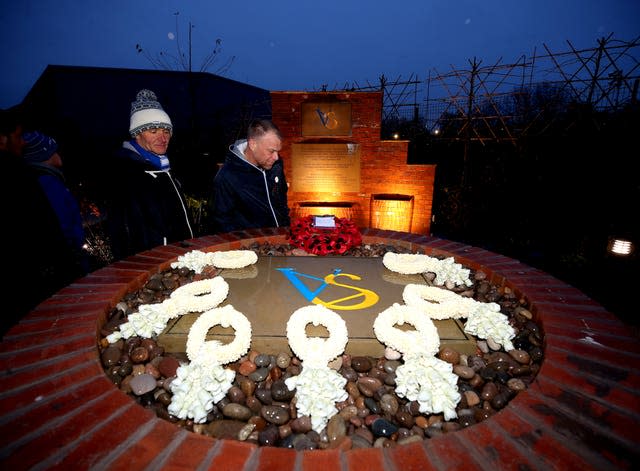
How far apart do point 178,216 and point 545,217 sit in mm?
6696

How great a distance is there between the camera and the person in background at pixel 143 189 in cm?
279

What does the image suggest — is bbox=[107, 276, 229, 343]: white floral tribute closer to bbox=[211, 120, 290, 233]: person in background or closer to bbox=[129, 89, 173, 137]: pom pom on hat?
bbox=[211, 120, 290, 233]: person in background

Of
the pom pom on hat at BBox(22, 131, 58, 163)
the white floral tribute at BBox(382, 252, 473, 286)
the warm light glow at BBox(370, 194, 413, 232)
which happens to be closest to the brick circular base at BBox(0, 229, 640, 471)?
the white floral tribute at BBox(382, 252, 473, 286)

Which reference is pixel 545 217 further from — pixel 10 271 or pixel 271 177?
pixel 10 271

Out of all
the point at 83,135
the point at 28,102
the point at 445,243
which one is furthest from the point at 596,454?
the point at 28,102

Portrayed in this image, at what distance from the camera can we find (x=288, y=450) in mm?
904

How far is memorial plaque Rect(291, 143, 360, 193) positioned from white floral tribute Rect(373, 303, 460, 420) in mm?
5598

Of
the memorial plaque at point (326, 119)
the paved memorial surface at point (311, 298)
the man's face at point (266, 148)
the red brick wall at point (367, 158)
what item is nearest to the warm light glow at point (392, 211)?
the red brick wall at point (367, 158)

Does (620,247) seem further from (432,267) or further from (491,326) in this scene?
(491,326)

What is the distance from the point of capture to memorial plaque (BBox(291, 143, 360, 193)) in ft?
22.4

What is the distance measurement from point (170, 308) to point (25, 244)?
145 cm

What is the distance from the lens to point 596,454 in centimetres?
87

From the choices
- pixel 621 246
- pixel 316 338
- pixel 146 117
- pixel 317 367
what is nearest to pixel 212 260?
pixel 316 338

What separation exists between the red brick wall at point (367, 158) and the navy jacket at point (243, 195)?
10.1 ft
